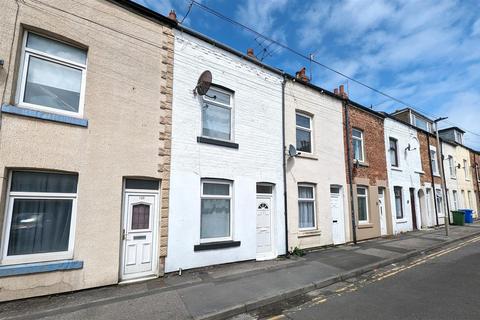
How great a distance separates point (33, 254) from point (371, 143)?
1477cm

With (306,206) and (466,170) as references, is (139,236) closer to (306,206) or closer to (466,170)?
(306,206)

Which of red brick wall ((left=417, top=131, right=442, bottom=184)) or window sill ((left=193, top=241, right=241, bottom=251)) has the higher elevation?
red brick wall ((left=417, top=131, right=442, bottom=184))

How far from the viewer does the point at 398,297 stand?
5.80 metres

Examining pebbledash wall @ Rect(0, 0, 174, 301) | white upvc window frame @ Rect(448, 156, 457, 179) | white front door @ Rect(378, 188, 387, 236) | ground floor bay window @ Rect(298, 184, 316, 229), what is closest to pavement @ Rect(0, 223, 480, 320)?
pebbledash wall @ Rect(0, 0, 174, 301)

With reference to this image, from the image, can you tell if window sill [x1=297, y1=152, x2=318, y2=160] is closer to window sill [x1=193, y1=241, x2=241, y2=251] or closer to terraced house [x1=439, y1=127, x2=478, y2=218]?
window sill [x1=193, y1=241, x2=241, y2=251]

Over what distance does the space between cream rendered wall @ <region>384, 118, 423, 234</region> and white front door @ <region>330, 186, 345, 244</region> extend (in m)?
4.58

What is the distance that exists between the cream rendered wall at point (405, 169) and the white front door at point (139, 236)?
13.3m

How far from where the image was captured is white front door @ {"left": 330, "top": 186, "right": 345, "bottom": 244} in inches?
472

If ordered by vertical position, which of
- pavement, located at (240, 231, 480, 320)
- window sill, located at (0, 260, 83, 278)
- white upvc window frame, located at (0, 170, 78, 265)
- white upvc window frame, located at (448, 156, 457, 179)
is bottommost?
pavement, located at (240, 231, 480, 320)

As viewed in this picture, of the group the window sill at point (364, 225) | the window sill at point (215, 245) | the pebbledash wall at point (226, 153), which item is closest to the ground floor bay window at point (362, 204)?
the window sill at point (364, 225)

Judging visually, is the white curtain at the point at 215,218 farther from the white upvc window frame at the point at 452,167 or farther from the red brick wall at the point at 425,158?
the white upvc window frame at the point at 452,167

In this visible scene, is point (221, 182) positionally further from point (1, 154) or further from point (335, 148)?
point (335, 148)

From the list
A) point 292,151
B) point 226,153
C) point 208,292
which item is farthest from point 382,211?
point 208,292

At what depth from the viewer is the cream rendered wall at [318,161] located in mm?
10438
